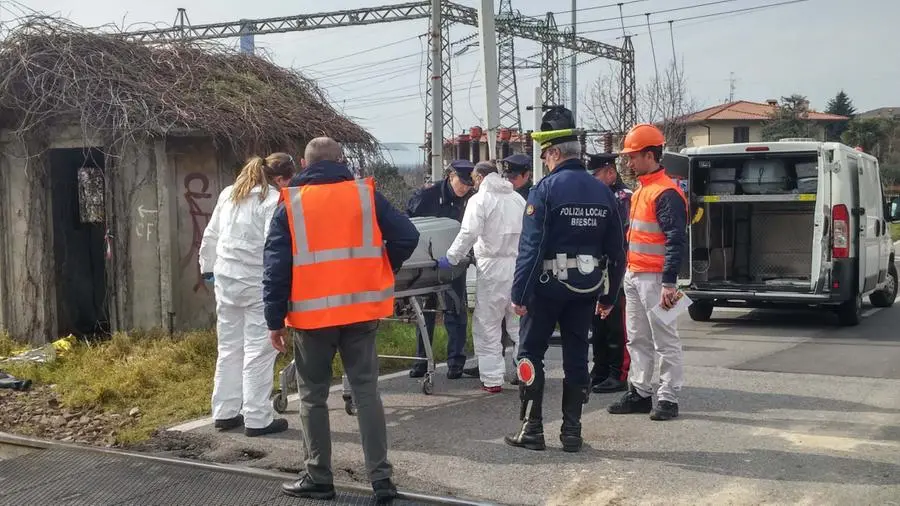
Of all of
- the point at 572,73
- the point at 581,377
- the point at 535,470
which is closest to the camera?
the point at 535,470

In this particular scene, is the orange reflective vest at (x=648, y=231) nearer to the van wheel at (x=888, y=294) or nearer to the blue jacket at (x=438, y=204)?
the blue jacket at (x=438, y=204)

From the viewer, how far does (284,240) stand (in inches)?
190

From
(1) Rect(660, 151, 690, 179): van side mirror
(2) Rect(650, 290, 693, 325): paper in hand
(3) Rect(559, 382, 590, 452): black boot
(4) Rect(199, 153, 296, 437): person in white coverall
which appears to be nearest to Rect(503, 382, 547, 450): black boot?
(3) Rect(559, 382, 590, 452): black boot

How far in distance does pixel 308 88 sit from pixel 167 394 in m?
4.67

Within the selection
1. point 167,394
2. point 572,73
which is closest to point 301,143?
point 167,394

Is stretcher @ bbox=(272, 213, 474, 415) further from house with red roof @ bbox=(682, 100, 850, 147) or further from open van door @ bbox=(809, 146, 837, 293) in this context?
house with red roof @ bbox=(682, 100, 850, 147)

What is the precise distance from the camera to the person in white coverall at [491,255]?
728cm

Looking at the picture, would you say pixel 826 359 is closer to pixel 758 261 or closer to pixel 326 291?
pixel 758 261

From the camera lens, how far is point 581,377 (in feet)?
19.1

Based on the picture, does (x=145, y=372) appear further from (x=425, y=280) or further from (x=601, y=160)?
(x=601, y=160)

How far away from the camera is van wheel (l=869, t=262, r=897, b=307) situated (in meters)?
13.5

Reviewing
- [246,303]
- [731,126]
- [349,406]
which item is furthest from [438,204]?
[731,126]

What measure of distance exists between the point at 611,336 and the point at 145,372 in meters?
3.98

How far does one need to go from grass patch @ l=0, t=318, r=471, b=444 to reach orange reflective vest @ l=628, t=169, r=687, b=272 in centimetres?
298
